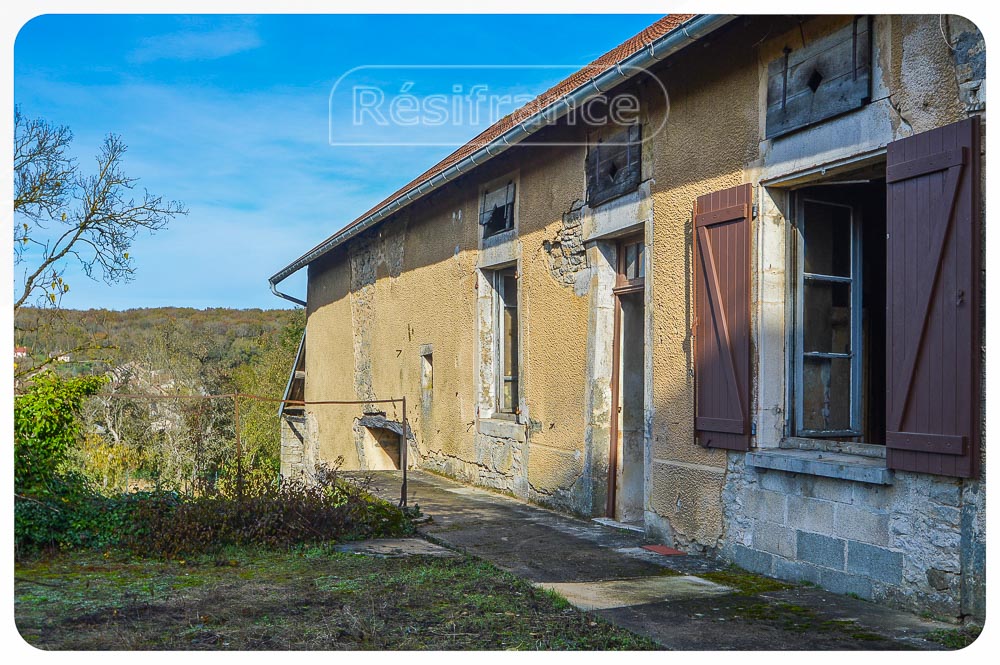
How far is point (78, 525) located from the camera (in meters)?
5.90

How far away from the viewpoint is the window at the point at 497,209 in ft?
28.5

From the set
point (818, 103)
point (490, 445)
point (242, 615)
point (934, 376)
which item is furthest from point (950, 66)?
point (490, 445)

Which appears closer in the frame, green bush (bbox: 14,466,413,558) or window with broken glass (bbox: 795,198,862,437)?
window with broken glass (bbox: 795,198,862,437)

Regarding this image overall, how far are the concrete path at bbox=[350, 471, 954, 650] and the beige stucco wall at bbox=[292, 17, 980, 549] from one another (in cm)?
46

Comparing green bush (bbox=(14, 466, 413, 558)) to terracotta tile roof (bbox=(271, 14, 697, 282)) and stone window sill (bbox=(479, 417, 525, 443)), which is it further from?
terracotta tile roof (bbox=(271, 14, 697, 282))

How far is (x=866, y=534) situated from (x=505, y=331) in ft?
17.4

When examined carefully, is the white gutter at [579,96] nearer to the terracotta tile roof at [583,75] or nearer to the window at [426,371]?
the terracotta tile roof at [583,75]

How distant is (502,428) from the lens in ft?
28.6

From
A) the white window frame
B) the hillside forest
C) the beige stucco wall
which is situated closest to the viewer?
the beige stucco wall

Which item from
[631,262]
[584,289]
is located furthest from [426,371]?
[631,262]

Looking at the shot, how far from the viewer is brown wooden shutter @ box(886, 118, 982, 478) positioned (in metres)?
3.88

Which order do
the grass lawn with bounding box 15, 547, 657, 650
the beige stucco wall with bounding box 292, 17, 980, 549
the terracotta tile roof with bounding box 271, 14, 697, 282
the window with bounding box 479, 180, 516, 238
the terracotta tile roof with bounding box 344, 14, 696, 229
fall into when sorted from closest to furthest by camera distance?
the grass lawn with bounding box 15, 547, 657, 650, the beige stucco wall with bounding box 292, 17, 980, 549, the terracotta tile roof with bounding box 271, 14, 697, 282, the terracotta tile roof with bounding box 344, 14, 696, 229, the window with bounding box 479, 180, 516, 238

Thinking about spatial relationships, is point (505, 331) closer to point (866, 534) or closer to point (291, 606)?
point (291, 606)

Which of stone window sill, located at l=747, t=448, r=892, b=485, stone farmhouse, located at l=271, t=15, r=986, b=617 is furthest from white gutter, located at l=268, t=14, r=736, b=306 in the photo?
stone window sill, located at l=747, t=448, r=892, b=485
